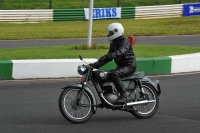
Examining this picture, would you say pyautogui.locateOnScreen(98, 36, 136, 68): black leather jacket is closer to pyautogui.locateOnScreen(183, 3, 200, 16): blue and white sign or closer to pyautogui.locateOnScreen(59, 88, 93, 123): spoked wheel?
pyautogui.locateOnScreen(59, 88, 93, 123): spoked wheel

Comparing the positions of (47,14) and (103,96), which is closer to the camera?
(103,96)

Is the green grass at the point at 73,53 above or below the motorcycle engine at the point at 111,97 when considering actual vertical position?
below

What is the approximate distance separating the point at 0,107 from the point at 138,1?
96.9 feet

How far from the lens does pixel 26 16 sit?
31156mm

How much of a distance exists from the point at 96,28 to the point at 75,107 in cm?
2006

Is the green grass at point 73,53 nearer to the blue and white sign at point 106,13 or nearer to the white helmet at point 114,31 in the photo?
the white helmet at point 114,31

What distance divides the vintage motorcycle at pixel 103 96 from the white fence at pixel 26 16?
22.5 meters

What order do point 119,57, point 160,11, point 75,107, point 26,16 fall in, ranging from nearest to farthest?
point 75,107, point 119,57, point 26,16, point 160,11

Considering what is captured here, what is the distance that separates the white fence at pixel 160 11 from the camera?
3331 centimetres

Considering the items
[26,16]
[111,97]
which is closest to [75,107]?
[111,97]

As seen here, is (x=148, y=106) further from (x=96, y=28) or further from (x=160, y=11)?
(x=160, y=11)

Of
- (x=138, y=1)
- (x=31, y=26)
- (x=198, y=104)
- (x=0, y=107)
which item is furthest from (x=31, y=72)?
(x=138, y=1)

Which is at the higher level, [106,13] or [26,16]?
[106,13]

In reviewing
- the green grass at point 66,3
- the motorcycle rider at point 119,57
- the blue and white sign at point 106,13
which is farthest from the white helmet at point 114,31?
the green grass at point 66,3
